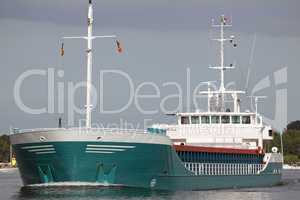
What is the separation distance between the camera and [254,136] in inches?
3137

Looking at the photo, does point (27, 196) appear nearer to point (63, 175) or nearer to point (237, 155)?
point (63, 175)

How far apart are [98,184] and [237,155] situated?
64.6ft

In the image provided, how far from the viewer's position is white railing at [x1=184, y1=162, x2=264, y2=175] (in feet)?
225

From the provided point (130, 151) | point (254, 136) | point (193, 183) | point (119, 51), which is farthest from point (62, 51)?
point (254, 136)

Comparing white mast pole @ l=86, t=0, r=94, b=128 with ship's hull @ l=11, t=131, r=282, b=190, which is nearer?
ship's hull @ l=11, t=131, r=282, b=190

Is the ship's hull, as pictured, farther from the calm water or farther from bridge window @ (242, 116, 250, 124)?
bridge window @ (242, 116, 250, 124)

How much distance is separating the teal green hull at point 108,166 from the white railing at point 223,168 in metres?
2.36

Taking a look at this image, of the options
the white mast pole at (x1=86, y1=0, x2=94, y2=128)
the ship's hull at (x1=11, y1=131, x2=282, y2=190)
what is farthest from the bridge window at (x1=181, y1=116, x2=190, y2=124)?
the white mast pole at (x1=86, y1=0, x2=94, y2=128)

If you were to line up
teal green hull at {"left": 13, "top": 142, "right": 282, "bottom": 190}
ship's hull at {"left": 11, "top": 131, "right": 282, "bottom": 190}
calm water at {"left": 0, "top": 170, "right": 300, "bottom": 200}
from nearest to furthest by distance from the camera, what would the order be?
calm water at {"left": 0, "top": 170, "right": 300, "bottom": 200}
ship's hull at {"left": 11, "top": 131, "right": 282, "bottom": 190}
teal green hull at {"left": 13, "top": 142, "right": 282, "bottom": 190}

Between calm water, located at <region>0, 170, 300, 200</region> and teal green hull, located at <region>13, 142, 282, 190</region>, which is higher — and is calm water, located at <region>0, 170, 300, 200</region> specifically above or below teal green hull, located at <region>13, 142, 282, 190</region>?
below

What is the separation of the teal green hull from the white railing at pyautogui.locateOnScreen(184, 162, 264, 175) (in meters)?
2.36

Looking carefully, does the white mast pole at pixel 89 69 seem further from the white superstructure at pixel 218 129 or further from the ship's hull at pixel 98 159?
the white superstructure at pixel 218 129

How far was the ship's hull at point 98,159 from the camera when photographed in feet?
192

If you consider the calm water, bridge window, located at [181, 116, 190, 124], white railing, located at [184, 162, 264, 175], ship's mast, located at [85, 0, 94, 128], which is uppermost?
ship's mast, located at [85, 0, 94, 128]
